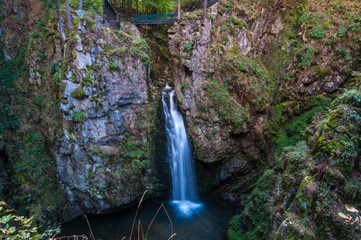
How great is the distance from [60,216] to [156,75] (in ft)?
37.6

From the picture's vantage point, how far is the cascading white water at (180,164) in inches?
519

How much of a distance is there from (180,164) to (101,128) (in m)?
5.61

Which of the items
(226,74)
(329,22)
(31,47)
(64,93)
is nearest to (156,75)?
(226,74)

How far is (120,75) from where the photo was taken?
1191 cm

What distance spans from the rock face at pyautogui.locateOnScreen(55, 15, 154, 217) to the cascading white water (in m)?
1.90

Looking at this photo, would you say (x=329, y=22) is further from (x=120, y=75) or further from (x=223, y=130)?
(x=120, y=75)

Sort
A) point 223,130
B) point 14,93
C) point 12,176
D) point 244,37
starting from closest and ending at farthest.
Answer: point 12,176 → point 14,93 → point 223,130 → point 244,37

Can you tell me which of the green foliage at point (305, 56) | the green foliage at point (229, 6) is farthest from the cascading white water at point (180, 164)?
the green foliage at point (305, 56)

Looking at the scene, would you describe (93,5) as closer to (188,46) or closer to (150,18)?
(150,18)

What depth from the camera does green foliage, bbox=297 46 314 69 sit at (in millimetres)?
13680

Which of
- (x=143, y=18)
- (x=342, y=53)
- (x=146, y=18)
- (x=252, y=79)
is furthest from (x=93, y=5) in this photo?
(x=342, y=53)

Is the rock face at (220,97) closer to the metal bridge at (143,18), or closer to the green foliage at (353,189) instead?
the metal bridge at (143,18)

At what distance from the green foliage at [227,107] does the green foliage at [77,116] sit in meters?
7.87

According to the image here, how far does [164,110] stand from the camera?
13633 millimetres
